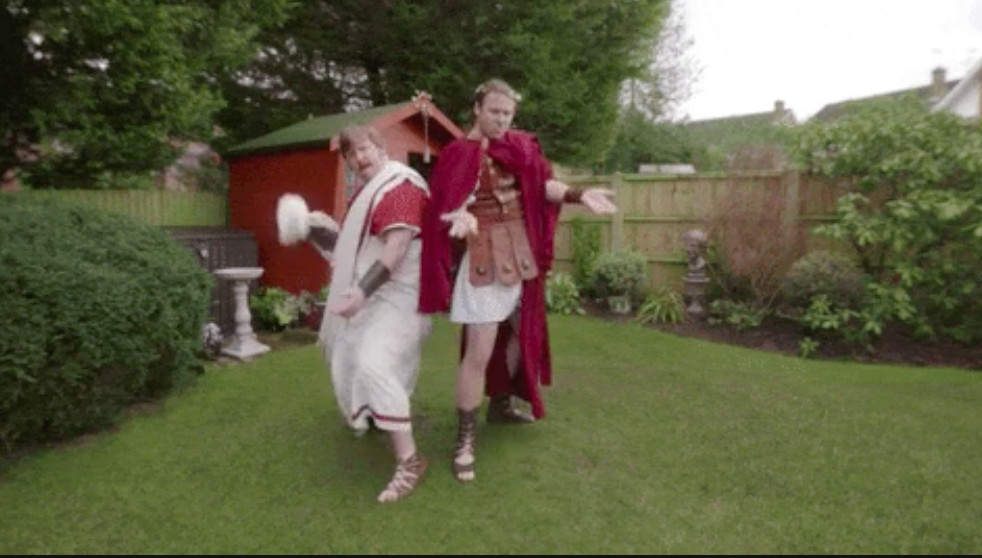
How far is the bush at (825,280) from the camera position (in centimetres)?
656

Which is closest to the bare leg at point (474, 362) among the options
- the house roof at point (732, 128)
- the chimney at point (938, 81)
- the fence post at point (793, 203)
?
the fence post at point (793, 203)

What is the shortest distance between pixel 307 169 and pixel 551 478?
528 cm

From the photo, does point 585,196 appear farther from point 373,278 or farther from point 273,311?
point 273,311

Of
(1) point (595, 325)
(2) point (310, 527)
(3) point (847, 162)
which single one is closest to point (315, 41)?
(1) point (595, 325)

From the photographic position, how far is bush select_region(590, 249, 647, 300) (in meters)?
8.11

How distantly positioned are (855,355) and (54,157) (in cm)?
794

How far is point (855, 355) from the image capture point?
6.27 metres

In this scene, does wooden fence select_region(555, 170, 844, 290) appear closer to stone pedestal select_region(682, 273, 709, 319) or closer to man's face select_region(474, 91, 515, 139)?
stone pedestal select_region(682, 273, 709, 319)

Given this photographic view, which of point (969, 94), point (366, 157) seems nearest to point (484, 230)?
point (366, 157)

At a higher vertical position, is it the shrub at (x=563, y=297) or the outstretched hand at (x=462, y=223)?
the outstretched hand at (x=462, y=223)

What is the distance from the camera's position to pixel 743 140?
1570 cm

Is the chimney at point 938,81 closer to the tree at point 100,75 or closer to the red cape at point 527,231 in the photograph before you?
the tree at point 100,75

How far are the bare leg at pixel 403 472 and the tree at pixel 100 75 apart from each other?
4176 mm

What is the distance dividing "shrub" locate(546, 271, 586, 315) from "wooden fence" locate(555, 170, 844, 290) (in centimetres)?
115
